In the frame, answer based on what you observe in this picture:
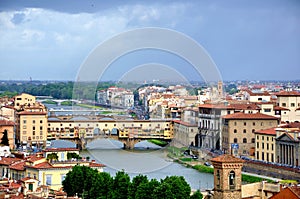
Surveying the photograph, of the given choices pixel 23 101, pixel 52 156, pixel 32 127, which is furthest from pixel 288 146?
pixel 23 101

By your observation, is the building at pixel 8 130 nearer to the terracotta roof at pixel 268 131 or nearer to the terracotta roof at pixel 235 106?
the terracotta roof at pixel 235 106

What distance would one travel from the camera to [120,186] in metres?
10.3

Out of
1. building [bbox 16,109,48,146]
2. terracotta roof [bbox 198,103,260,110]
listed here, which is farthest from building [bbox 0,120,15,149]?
terracotta roof [bbox 198,103,260,110]

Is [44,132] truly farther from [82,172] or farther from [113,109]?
[82,172]

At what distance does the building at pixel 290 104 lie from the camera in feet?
76.0

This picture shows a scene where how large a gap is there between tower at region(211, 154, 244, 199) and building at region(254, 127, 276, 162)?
396 inches

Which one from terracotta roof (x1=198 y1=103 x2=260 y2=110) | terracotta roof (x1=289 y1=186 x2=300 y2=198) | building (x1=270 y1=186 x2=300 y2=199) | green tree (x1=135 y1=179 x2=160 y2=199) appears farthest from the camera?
terracotta roof (x1=198 y1=103 x2=260 y2=110)

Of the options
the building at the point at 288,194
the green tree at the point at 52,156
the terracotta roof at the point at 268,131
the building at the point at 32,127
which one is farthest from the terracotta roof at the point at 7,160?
the building at the point at 32,127

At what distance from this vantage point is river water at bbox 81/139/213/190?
597 inches

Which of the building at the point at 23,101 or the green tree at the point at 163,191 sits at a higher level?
the building at the point at 23,101

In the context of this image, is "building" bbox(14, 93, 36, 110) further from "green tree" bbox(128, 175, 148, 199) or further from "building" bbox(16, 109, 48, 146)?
"green tree" bbox(128, 175, 148, 199)

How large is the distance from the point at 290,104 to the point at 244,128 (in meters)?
2.68

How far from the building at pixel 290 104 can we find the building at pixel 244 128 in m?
1.61

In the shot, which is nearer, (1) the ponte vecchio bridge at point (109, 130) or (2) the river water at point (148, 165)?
(2) the river water at point (148, 165)
